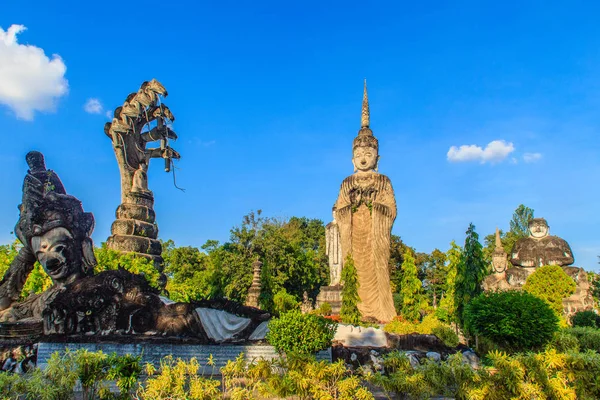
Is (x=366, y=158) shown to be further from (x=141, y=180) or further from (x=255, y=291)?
(x=141, y=180)

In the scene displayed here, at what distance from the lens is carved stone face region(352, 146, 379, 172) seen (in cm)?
1712

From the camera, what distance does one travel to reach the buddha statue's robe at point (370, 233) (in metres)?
15.4

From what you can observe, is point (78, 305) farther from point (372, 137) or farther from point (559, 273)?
point (559, 273)

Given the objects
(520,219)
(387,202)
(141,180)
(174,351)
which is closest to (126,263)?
(141,180)

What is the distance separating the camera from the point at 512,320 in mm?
8844

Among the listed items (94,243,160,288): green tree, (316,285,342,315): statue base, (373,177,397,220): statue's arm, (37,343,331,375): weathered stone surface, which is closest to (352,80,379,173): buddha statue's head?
(373,177,397,220): statue's arm

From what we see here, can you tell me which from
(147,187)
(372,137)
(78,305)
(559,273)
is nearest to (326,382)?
(78,305)

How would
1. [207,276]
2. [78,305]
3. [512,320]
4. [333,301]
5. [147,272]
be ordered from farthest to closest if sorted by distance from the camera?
1. [207,276]
2. [333,301]
3. [147,272]
4. [512,320]
5. [78,305]

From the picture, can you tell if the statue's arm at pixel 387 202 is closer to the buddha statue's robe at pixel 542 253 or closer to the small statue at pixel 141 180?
the small statue at pixel 141 180

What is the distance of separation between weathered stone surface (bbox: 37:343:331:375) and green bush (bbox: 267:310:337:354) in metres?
0.39

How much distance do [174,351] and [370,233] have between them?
9.93 meters

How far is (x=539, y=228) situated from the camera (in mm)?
23156

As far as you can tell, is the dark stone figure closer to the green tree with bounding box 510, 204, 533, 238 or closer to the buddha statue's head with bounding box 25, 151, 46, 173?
the buddha statue's head with bounding box 25, 151, 46, 173

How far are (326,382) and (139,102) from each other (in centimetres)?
1161
